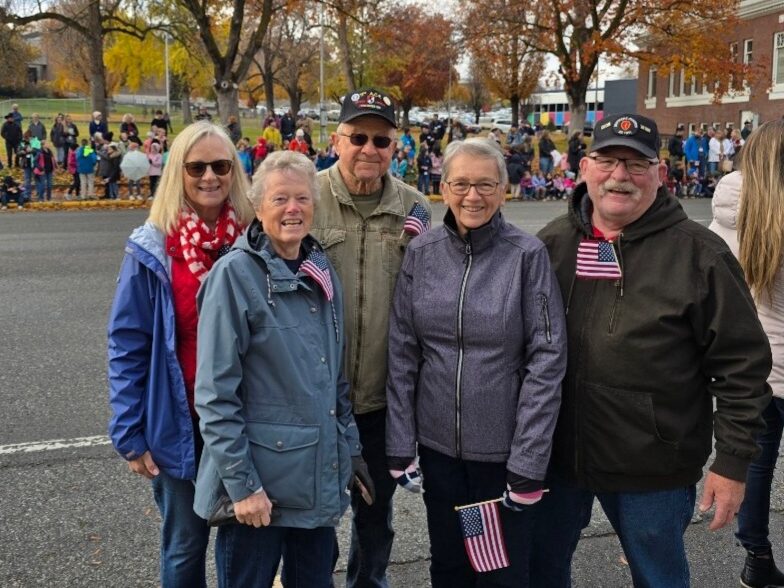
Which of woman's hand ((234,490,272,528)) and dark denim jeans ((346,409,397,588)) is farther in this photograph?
dark denim jeans ((346,409,397,588))

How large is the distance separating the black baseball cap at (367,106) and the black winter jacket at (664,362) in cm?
96

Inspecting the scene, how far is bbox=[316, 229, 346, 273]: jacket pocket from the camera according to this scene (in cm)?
309

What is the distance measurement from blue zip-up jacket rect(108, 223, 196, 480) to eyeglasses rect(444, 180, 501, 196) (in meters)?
1.04

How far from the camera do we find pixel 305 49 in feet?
181

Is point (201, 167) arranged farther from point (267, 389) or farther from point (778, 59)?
point (778, 59)

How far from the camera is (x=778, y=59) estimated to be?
127 feet

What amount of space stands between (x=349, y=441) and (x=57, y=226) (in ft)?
46.0

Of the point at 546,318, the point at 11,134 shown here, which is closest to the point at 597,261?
the point at 546,318

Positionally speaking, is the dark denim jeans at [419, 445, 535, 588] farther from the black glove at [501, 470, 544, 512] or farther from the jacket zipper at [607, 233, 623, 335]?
the jacket zipper at [607, 233, 623, 335]

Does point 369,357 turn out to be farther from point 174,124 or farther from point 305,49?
point 305,49

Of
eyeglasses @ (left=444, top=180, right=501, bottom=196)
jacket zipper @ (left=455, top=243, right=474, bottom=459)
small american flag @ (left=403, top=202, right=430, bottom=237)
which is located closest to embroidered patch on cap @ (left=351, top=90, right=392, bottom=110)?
small american flag @ (left=403, top=202, right=430, bottom=237)

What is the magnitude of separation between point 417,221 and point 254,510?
131 centimetres

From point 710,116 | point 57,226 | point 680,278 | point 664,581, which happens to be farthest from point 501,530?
point 710,116

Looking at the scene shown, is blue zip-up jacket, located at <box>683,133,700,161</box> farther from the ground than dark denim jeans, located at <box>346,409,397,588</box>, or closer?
farther from the ground
